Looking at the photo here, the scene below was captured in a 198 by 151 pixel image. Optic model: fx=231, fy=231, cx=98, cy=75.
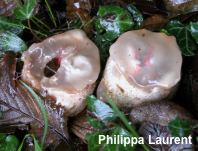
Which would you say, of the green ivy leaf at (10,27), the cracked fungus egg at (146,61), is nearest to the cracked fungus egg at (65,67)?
the cracked fungus egg at (146,61)

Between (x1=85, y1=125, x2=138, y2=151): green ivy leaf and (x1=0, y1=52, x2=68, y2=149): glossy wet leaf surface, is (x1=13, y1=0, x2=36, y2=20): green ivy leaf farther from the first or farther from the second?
(x1=85, y1=125, x2=138, y2=151): green ivy leaf

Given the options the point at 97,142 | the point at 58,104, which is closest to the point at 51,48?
the point at 58,104

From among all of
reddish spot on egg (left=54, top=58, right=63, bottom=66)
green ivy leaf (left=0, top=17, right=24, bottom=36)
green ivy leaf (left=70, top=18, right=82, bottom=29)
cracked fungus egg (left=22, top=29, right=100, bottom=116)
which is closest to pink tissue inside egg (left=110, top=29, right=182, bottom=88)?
cracked fungus egg (left=22, top=29, right=100, bottom=116)

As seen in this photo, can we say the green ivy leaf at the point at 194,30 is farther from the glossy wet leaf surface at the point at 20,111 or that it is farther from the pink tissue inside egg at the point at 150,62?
the glossy wet leaf surface at the point at 20,111

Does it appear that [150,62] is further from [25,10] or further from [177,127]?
[25,10]

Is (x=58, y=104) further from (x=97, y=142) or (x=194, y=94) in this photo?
(x=194, y=94)

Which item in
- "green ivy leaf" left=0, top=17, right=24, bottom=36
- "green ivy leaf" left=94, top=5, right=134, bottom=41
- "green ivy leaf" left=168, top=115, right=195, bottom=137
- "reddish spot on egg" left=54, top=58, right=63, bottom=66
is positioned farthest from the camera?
"green ivy leaf" left=0, top=17, right=24, bottom=36

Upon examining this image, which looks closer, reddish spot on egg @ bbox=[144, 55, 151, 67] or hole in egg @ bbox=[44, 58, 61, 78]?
reddish spot on egg @ bbox=[144, 55, 151, 67]
